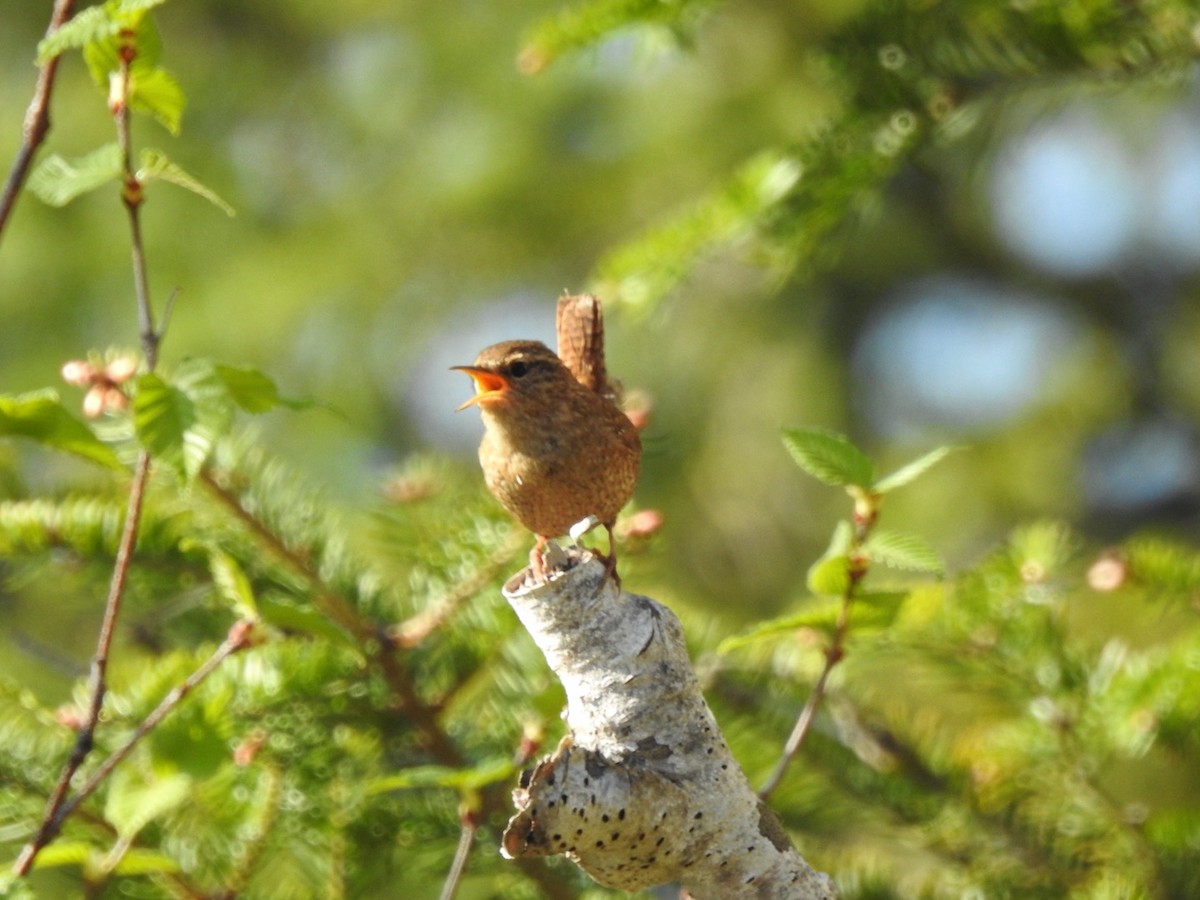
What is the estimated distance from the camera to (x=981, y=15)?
2156 mm

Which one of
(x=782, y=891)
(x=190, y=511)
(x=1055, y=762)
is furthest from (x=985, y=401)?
(x=782, y=891)

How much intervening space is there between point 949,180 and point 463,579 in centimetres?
305

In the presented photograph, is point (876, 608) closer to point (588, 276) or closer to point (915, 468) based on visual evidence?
point (915, 468)

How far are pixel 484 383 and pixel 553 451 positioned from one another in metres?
0.23

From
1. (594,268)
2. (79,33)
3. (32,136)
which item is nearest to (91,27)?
(79,33)

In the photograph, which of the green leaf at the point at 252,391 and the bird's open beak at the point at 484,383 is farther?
the bird's open beak at the point at 484,383

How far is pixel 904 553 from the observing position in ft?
4.88

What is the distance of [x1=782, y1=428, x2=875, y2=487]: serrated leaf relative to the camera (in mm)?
1486

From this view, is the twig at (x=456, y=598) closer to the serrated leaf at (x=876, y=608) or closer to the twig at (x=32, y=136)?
the serrated leaf at (x=876, y=608)

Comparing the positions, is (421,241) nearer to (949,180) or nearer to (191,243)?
(191,243)

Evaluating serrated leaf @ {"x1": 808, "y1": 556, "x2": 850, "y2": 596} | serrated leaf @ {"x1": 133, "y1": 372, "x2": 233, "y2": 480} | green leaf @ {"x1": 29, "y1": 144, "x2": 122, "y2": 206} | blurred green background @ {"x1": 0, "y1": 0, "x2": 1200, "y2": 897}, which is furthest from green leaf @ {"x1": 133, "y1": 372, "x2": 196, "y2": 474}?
blurred green background @ {"x1": 0, "y1": 0, "x2": 1200, "y2": 897}

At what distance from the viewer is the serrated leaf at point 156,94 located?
5.00 ft

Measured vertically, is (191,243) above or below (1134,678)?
above

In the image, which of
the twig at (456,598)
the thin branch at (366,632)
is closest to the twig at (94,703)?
the thin branch at (366,632)
